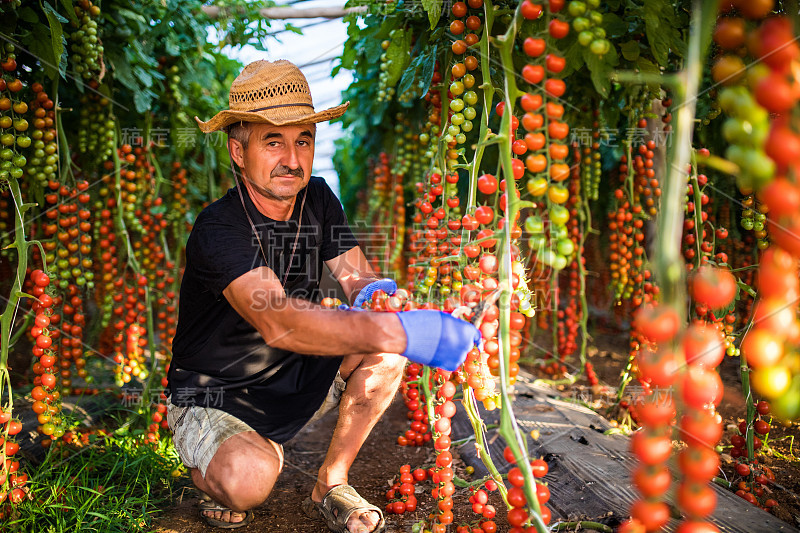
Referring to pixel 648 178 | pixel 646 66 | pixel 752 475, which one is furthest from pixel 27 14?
pixel 752 475

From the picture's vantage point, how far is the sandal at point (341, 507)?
1681 millimetres

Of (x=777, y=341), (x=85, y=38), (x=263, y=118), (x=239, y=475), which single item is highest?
(x=85, y=38)

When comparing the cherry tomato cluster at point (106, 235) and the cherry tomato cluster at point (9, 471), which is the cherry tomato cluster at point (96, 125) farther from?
the cherry tomato cluster at point (9, 471)

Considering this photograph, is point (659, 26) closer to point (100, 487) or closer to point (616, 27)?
point (616, 27)

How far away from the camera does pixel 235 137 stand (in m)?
2.03

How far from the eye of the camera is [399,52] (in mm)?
2102

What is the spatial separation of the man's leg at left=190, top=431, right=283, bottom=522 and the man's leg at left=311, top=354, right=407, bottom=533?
192 millimetres

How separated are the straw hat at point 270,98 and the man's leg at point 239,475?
3.56 ft

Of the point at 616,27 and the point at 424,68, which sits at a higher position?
the point at 616,27

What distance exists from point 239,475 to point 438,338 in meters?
0.87

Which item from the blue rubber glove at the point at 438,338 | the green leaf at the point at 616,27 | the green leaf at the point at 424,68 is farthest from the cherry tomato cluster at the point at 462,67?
the blue rubber glove at the point at 438,338

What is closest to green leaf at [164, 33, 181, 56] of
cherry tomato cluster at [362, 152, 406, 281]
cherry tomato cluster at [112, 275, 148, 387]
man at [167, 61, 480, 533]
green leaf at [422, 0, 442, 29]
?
man at [167, 61, 480, 533]

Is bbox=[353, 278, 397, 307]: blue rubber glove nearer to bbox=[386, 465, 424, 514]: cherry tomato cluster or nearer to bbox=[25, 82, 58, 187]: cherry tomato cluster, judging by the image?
bbox=[386, 465, 424, 514]: cherry tomato cluster

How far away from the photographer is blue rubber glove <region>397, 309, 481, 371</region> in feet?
4.08
